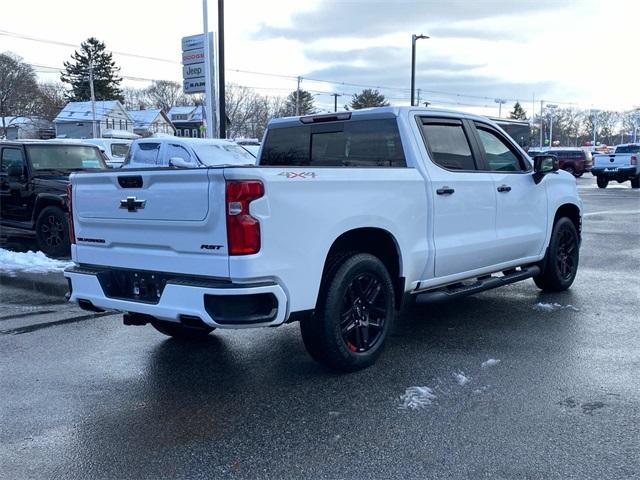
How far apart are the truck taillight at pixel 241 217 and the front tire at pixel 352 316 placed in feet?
2.65

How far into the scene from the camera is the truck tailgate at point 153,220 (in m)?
3.88

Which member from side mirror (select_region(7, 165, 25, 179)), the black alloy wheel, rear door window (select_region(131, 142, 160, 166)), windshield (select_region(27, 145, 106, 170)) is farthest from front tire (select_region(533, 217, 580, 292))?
Result: rear door window (select_region(131, 142, 160, 166))

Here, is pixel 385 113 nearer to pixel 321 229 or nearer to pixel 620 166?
pixel 321 229

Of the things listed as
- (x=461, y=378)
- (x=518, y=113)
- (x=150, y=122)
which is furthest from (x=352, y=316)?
(x=518, y=113)

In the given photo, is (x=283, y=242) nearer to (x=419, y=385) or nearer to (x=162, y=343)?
(x=419, y=385)

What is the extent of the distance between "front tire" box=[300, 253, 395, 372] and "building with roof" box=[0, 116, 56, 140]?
75.5m

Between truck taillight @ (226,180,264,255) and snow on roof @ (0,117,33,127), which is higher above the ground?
snow on roof @ (0,117,33,127)

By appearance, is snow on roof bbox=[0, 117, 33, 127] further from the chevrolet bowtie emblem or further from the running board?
the chevrolet bowtie emblem

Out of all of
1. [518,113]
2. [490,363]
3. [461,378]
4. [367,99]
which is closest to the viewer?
[461,378]

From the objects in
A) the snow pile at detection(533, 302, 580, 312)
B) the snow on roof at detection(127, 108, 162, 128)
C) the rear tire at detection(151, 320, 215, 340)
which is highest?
the snow on roof at detection(127, 108, 162, 128)

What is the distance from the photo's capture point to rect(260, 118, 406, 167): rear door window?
5379 millimetres

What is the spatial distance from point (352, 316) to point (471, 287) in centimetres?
152

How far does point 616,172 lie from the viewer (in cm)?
2780

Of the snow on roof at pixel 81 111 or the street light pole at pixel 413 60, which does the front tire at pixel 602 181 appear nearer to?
the street light pole at pixel 413 60
